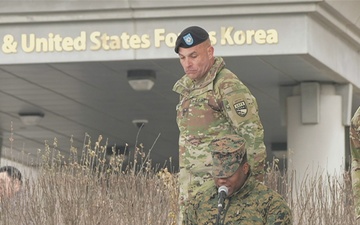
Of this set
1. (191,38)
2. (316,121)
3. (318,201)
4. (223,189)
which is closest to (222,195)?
(223,189)

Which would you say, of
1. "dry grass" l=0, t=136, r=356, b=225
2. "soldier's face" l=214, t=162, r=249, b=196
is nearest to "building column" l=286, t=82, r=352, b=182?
"dry grass" l=0, t=136, r=356, b=225

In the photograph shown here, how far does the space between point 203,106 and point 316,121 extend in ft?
38.0

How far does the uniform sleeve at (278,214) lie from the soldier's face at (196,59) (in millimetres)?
1877

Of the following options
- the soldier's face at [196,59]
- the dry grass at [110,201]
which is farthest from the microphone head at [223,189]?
the dry grass at [110,201]

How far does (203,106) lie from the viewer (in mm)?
8852

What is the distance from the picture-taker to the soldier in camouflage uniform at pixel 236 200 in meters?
7.08

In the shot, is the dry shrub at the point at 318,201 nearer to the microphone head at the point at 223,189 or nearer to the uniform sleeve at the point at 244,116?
the uniform sleeve at the point at 244,116

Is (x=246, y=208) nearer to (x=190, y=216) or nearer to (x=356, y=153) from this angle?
(x=190, y=216)

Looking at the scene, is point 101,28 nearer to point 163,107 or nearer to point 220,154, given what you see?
point 163,107

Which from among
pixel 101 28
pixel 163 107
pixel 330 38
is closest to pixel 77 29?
pixel 101 28

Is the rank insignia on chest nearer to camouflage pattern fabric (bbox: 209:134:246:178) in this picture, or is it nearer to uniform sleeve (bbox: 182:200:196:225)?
camouflage pattern fabric (bbox: 209:134:246:178)

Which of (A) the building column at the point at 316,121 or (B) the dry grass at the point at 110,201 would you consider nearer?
(B) the dry grass at the point at 110,201

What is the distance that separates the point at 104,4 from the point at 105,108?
497cm

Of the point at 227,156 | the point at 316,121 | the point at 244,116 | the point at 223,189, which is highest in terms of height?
the point at 316,121
